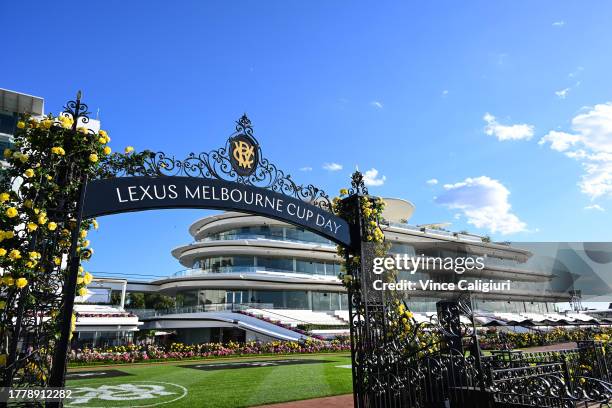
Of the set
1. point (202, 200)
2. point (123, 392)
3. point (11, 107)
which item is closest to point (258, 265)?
point (11, 107)

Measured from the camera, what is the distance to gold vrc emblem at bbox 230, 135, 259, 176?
7.25 metres

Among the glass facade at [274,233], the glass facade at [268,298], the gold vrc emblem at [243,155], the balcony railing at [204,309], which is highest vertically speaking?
the glass facade at [274,233]

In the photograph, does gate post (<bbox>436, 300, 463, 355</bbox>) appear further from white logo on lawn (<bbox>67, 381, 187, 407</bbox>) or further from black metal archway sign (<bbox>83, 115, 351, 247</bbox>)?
A: white logo on lawn (<bbox>67, 381, 187, 407</bbox>)

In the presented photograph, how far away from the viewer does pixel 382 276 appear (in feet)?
27.2

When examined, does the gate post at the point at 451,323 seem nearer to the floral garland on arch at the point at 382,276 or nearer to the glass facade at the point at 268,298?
the floral garland on arch at the point at 382,276

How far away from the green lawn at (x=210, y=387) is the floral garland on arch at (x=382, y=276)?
392cm

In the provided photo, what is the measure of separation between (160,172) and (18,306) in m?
2.65

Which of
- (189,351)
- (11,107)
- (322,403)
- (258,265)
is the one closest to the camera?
(322,403)

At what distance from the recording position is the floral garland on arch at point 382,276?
7668 mm

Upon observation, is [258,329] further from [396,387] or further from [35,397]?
[35,397]

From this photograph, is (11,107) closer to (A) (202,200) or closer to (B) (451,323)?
(A) (202,200)

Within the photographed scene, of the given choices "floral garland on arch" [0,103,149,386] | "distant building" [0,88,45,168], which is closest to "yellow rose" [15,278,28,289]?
"floral garland on arch" [0,103,149,386]

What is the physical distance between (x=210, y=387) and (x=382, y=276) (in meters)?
6.91

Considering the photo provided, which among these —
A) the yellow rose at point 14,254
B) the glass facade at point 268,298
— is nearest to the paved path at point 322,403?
the yellow rose at point 14,254
